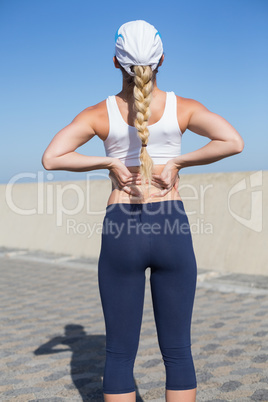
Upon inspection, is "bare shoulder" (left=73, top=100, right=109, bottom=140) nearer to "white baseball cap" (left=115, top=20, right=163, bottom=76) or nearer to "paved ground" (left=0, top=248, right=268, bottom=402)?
"white baseball cap" (left=115, top=20, right=163, bottom=76)

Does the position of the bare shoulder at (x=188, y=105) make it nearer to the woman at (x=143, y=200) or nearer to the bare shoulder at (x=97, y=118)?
the woman at (x=143, y=200)

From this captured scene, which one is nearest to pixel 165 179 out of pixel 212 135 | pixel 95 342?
pixel 212 135

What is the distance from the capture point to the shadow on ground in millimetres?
3836

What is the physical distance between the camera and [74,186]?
37.0ft

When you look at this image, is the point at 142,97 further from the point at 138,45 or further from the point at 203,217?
the point at 203,217

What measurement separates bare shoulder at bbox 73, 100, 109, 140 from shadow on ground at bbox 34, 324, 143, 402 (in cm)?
215

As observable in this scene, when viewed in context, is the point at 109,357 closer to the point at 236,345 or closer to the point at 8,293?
the point at 236,345

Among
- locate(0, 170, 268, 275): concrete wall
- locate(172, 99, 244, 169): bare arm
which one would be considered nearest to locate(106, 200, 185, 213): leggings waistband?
locate(172, 99, 244, 169): bare arm

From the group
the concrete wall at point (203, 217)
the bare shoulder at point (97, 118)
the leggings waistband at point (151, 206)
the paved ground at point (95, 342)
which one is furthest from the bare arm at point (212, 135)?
the concrete wall at point (203, 217)

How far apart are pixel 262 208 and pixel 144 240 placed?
5984mm

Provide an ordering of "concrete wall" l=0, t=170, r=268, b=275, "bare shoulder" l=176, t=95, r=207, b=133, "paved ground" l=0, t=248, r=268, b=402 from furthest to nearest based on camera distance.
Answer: "concrete wall" l=0, t=170, r=268, b=275, "paved ground" l=0, t=248, r=268, b=402, "bare shoulder" l=176, t=95, r=207, b=133

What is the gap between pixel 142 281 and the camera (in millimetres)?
2510

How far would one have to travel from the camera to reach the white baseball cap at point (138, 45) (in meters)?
2.33

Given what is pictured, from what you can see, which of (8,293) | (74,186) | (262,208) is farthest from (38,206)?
(262,208)
